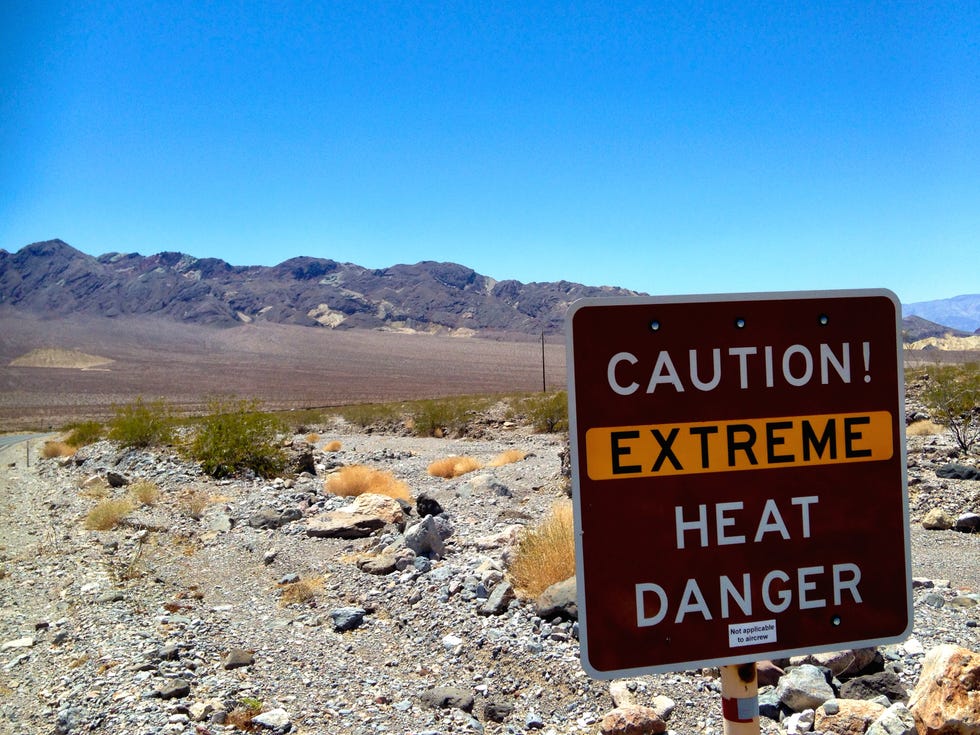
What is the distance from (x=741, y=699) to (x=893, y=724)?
2.96 meters

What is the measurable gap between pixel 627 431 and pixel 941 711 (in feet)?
10.8

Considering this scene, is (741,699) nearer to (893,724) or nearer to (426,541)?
(893,724)

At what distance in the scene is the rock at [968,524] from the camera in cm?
1118

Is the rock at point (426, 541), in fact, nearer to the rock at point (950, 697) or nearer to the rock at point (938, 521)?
the rock at point (950, 697)

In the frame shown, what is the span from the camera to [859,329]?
187cm

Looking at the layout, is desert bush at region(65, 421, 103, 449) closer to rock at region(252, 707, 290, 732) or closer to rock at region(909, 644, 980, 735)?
rock at region(252, 707, 290, 732)

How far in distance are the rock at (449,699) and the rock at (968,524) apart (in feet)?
28.7

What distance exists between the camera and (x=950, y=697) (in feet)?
12.9

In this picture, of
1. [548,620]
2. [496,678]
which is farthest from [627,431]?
[548,620]

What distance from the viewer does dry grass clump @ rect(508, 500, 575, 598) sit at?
737 centimetres

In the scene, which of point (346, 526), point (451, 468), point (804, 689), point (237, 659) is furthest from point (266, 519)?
point (804, 689)

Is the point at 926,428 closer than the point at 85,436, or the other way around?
→ the point at 926,428

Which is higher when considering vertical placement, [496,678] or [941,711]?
[941,711]

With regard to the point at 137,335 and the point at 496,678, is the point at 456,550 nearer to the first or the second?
the point at 496,678
